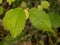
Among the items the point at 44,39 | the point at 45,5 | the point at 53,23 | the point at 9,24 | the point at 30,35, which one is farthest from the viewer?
the point at 44,39

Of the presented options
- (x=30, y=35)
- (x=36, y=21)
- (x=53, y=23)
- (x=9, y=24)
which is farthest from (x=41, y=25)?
(x=30, y=35)

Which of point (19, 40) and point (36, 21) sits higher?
point (36, 21)

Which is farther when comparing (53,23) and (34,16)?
(53,23)

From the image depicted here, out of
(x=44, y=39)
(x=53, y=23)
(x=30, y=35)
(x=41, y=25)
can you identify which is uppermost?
(x=41, y=25)

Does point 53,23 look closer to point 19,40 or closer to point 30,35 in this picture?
point 19,40

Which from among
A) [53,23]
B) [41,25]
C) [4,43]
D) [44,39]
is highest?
[41,25]

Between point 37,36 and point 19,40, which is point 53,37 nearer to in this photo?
point 37,36

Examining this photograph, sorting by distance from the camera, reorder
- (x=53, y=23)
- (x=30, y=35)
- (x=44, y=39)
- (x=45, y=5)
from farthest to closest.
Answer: (x=44, y=39)
(x=30, y=35)
(x=45, y=5)
(x=53, y=23)

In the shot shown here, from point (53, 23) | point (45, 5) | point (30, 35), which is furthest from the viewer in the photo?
point (30, 35)

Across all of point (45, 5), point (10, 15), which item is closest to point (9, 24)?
point (10, 15)
